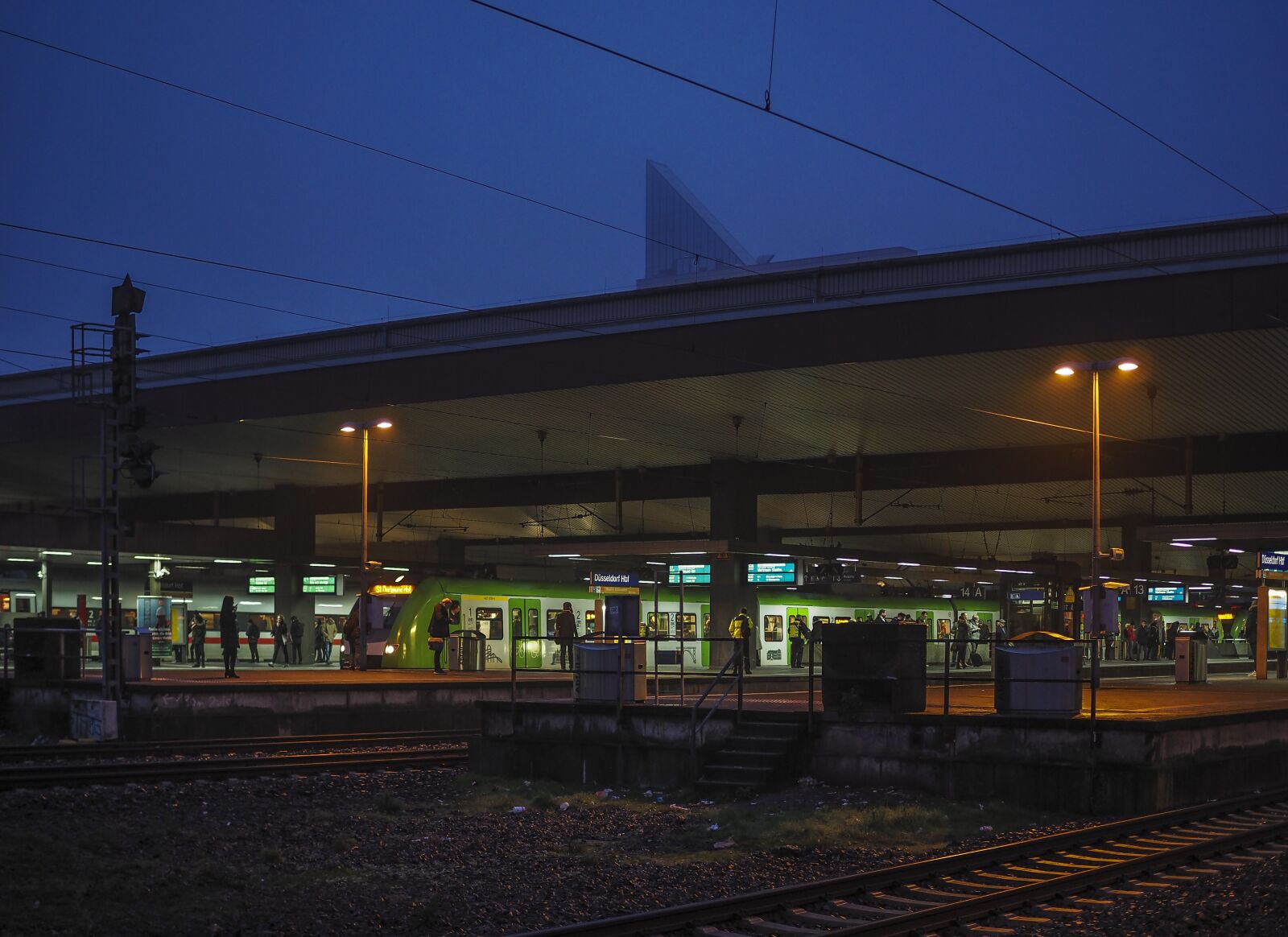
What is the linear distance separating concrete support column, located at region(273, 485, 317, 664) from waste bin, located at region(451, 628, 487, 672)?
32.3 ft

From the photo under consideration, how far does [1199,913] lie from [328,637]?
42932 millimetres

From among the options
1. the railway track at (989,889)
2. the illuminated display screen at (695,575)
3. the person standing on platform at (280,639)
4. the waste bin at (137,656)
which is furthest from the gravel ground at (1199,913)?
the person standing on platform at (280,639)

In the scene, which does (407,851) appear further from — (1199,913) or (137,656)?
(137,656)

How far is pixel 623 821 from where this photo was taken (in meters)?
15.2

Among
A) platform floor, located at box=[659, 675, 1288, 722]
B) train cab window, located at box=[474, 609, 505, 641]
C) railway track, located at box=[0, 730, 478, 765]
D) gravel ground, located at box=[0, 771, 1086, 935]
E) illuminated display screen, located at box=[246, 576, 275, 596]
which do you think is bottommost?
railway track, located at box=[0, 730, 478, 765]

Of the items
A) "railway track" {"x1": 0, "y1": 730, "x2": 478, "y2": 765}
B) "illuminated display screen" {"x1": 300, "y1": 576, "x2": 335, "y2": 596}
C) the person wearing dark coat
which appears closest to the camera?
"railway track" {"x1": 0, "y1": 730, "x2": 478, "y2": 765}

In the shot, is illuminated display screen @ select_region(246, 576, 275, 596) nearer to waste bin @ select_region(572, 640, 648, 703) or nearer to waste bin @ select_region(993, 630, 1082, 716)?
waste bin @ select_region(572, 640, 648, 703)

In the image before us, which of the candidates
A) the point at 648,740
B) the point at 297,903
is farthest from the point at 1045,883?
the point at 648,740

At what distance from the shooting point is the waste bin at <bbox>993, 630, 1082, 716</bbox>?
16.5 metres

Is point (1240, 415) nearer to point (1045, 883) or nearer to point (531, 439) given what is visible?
point (531, 439)

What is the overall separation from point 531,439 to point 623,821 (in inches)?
852

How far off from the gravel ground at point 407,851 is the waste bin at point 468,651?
58.6ft

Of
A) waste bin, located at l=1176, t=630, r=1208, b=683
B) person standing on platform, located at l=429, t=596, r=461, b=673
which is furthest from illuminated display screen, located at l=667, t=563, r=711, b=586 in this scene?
waste bin, located at l=1176, t=630, r=1208, b=683

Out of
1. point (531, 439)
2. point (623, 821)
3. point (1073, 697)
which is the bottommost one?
point (623, 821)
